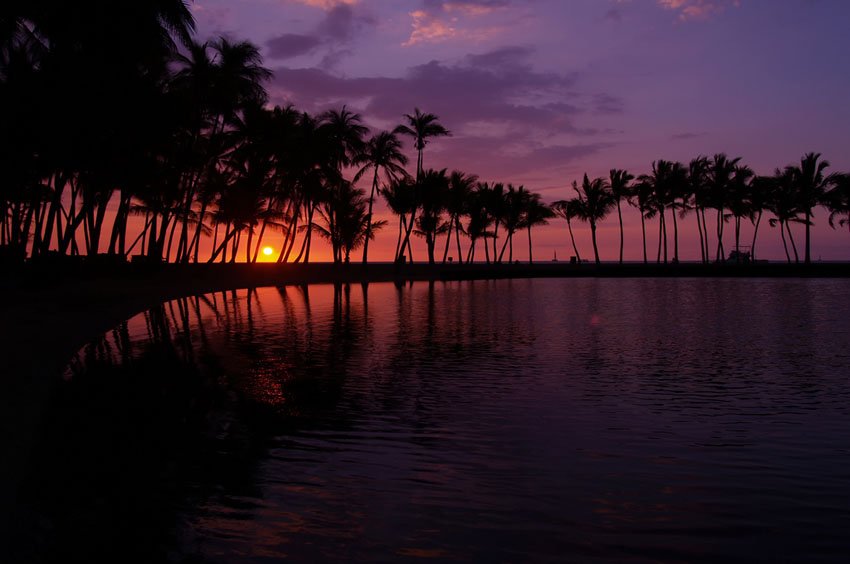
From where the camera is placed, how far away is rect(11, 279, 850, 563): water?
14.6ft

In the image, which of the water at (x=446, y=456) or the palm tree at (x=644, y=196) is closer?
the water at (x=446, y=456)

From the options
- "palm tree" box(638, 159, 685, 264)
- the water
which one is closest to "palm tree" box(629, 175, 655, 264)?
"palm tree" box(638, 159, 685, 264)

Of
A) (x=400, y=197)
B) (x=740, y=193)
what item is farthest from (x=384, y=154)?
(x=740, y=193)

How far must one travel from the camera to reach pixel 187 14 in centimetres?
2466

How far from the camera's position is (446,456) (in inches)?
253

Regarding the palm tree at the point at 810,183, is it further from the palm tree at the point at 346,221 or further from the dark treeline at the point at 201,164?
the palm tree at the point at 346,221

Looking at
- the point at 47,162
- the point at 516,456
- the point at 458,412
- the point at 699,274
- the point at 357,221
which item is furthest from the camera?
the point at 699,274

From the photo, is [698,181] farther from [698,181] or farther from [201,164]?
[201,164]

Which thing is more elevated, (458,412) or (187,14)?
(187,14)

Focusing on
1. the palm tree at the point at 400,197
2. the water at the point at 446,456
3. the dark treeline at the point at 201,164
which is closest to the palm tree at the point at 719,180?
the dark treeline at the point at 201,164

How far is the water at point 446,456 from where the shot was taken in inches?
175

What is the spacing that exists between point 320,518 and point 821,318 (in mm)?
21178

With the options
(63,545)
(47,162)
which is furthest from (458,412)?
(47,162)

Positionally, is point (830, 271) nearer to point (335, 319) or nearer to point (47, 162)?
point (335, 319)
